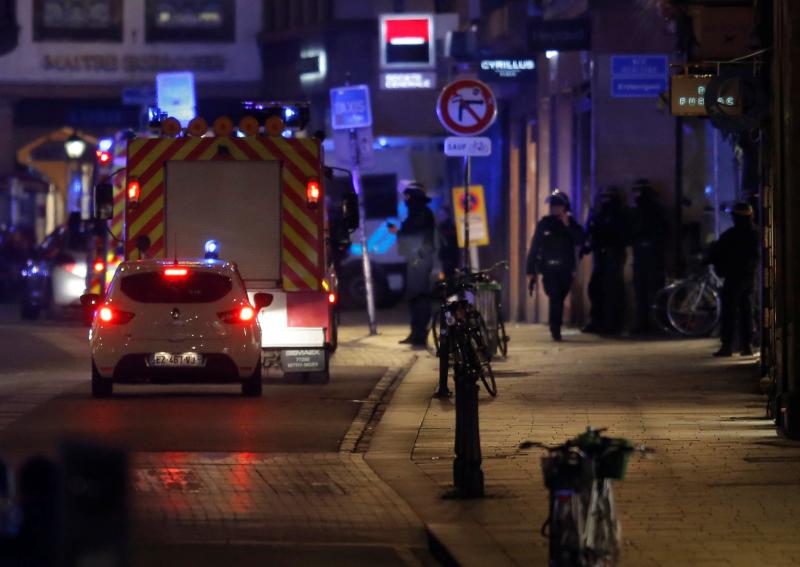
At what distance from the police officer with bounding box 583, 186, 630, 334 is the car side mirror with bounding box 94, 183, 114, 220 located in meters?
6.67

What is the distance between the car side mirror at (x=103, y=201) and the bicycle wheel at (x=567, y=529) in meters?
15.0

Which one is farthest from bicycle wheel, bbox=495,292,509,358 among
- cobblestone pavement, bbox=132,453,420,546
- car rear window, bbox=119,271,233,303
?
cobblestone pavement, bbox=132,453,420,546

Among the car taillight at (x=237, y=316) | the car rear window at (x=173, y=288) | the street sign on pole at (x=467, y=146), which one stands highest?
the street sign on pole at (x=467, y=146)

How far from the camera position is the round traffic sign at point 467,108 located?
20703 millimetres

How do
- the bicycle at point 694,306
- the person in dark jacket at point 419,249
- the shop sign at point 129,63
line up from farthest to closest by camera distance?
the shop sign at point 129,63
the person in dark jacket at point 419,249
the bicycle at point 694,306

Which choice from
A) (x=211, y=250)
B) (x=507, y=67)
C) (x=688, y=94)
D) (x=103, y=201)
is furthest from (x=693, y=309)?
(x=688, y=94)

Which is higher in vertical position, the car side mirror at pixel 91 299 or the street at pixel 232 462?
the car side mirror at pixel 91 299

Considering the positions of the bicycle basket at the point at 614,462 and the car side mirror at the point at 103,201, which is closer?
the bicycle basket at the point at 614,462

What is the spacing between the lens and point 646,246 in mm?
25188

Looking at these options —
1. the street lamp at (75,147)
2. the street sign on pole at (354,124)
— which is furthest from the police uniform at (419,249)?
the street lamp at (75,147)

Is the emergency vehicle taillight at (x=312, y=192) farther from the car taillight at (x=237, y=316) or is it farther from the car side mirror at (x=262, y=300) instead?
the car taillight at (x=237, y=316)

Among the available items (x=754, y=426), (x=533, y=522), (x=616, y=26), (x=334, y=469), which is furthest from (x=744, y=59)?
(x=616, y=26)

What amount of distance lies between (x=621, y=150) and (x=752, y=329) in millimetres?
4607

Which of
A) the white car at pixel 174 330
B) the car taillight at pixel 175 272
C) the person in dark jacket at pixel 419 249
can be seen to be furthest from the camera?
the person in dark jacket at pixel 419 249
